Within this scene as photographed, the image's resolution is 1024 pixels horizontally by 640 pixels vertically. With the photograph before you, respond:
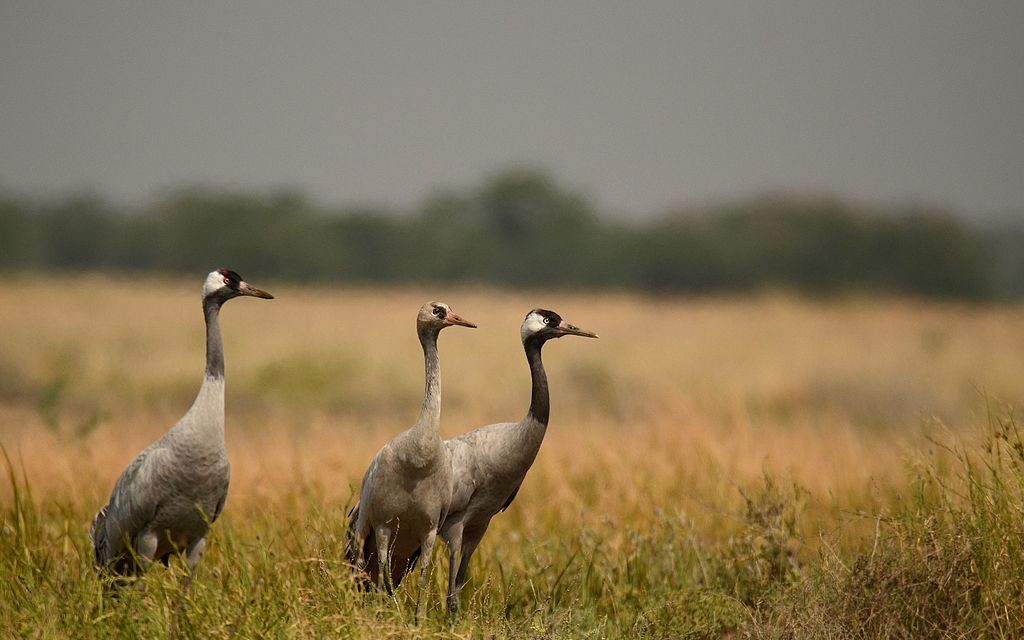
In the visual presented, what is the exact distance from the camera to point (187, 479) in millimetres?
5199

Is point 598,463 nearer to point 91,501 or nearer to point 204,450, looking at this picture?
point 91,501

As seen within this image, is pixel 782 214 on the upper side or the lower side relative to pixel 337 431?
upper

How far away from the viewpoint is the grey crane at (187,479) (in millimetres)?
5129

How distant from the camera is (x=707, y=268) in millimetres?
36969

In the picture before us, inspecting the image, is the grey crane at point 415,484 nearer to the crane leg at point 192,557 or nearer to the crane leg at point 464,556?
the crane leg at point 464,556

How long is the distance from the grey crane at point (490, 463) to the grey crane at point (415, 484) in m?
0.16

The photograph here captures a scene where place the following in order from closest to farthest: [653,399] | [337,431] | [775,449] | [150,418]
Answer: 1. [775,449]
2. [337,431]
3. [150,418]
4. [653,399]

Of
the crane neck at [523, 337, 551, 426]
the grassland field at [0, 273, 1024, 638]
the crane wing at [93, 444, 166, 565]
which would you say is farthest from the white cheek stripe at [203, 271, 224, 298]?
the crane neck at [523, 337, 551, 426]

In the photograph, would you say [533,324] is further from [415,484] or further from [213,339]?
[213,339]

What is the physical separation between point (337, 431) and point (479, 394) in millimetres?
4975

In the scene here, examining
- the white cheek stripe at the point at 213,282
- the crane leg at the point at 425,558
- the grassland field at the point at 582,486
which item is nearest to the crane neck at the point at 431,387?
the crane leg at the point at 425,558

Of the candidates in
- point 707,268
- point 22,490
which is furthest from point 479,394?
point 707,268

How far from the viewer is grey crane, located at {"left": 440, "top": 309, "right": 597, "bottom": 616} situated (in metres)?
4.91

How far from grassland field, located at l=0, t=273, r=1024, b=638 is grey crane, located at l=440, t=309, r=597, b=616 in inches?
13.9
